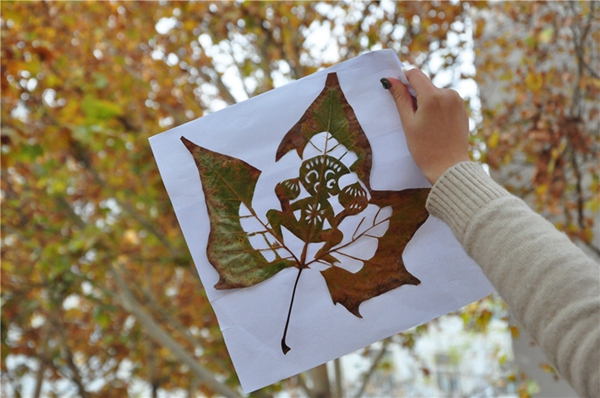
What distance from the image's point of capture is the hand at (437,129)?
2.80ft

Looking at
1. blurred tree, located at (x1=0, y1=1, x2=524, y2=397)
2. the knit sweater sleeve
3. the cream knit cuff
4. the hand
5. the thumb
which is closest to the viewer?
the knit sweater sleeve

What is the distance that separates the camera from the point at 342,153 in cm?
104

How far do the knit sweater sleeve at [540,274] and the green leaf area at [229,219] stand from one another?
435 mm

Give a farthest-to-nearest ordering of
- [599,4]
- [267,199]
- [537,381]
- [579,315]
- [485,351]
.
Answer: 1. [485,351]
2. [537,381]
3. [599,4]
4. [267,199]
5. [579,315]

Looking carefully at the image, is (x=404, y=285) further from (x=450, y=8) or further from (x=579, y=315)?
(x=450, y=8)

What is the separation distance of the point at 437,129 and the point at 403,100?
14 cm

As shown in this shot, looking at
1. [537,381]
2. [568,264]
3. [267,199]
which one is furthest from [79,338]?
[568,264]

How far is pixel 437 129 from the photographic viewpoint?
86 centimetres

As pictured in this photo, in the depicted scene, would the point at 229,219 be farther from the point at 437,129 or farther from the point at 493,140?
the point at 493,140

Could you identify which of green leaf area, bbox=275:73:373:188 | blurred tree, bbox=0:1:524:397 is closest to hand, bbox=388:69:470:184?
green leaf area, bbox=275:73:373:188

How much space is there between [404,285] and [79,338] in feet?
17.1

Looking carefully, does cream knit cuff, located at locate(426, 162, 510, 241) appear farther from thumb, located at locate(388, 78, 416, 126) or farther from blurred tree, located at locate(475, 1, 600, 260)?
blurred tree, located at locate(475, 1, 600, 260)

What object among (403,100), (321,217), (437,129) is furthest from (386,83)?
(321,217)

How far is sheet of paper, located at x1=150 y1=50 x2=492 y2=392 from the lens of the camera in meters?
1.02
